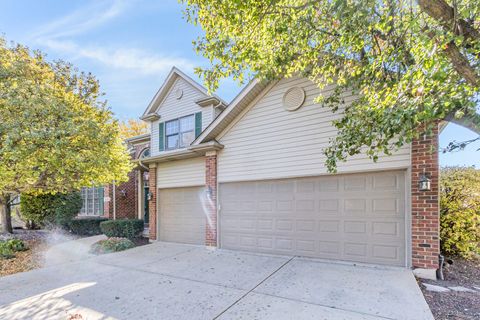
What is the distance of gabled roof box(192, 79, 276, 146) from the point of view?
757 centimetres

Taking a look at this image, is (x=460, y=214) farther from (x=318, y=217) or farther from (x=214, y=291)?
(x=214, y=291)

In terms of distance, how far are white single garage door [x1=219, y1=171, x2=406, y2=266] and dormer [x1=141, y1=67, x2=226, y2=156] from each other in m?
3.82

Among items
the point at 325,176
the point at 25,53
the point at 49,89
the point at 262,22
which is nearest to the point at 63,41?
the point at 25,53

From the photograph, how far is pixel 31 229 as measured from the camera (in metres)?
14.6

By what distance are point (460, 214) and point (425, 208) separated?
1762mm

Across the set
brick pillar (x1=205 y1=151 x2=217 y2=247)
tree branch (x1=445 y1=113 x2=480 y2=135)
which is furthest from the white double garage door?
tree branch (x1=445 y1=113 x2=480 y2=135)

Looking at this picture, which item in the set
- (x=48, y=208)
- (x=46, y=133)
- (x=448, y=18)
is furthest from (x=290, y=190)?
(x=48, y=208)

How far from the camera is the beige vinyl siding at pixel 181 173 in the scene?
9078mm

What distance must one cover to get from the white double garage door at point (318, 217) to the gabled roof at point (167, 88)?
4.77 m

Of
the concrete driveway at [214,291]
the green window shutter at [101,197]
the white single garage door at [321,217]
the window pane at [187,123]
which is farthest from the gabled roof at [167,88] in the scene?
the concrete driveway at [214,291]

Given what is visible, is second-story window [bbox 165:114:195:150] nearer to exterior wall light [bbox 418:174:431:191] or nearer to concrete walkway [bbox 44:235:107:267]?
concrete walkway [bbox 44:235:107:267]

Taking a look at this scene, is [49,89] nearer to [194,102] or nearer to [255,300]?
[194,102]

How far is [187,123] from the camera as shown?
1113cm

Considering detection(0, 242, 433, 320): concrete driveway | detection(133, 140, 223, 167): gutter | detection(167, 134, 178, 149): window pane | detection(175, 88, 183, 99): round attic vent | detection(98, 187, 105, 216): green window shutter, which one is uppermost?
detection(175, 88, 183, 99): round attic vent
